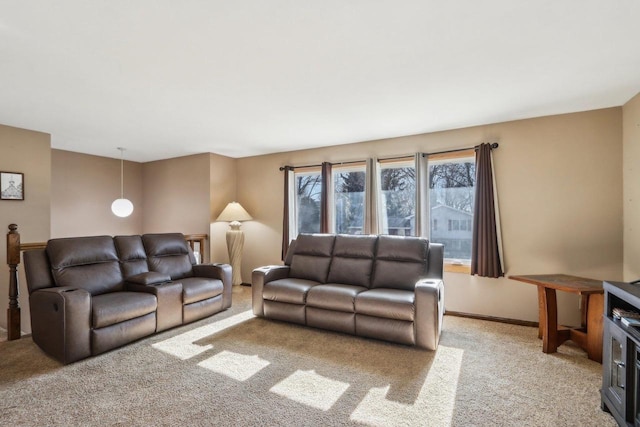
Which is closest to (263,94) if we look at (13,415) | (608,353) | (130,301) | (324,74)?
(324,74)

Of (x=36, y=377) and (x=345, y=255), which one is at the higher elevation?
(x=345, y=255)

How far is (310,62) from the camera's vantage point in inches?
92.3

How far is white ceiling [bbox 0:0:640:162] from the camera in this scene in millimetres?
1771

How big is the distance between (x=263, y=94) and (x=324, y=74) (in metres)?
0.71

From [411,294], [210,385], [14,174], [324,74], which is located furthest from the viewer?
[14,174]

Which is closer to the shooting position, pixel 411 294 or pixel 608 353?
pixel 608 353

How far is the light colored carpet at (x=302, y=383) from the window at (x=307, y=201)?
92.4 inches

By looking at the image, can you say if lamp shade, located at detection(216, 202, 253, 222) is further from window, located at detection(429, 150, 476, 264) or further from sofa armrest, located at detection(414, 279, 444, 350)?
sofa armrest, located at detection(414, 279, 444, 350)

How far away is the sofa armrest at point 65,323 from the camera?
2.55m

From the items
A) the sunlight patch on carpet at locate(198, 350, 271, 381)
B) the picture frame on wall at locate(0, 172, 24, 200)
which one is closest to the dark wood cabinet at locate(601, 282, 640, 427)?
the sunlight patch on carpet at locate(198, 350, 271, 381)

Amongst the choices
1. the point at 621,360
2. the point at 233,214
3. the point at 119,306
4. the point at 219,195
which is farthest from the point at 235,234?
the point at 621,360

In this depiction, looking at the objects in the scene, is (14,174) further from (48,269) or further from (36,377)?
(36,377)

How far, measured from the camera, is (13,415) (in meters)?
1.90

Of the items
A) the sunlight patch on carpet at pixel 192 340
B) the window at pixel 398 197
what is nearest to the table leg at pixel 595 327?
the window at pixel 398 197
